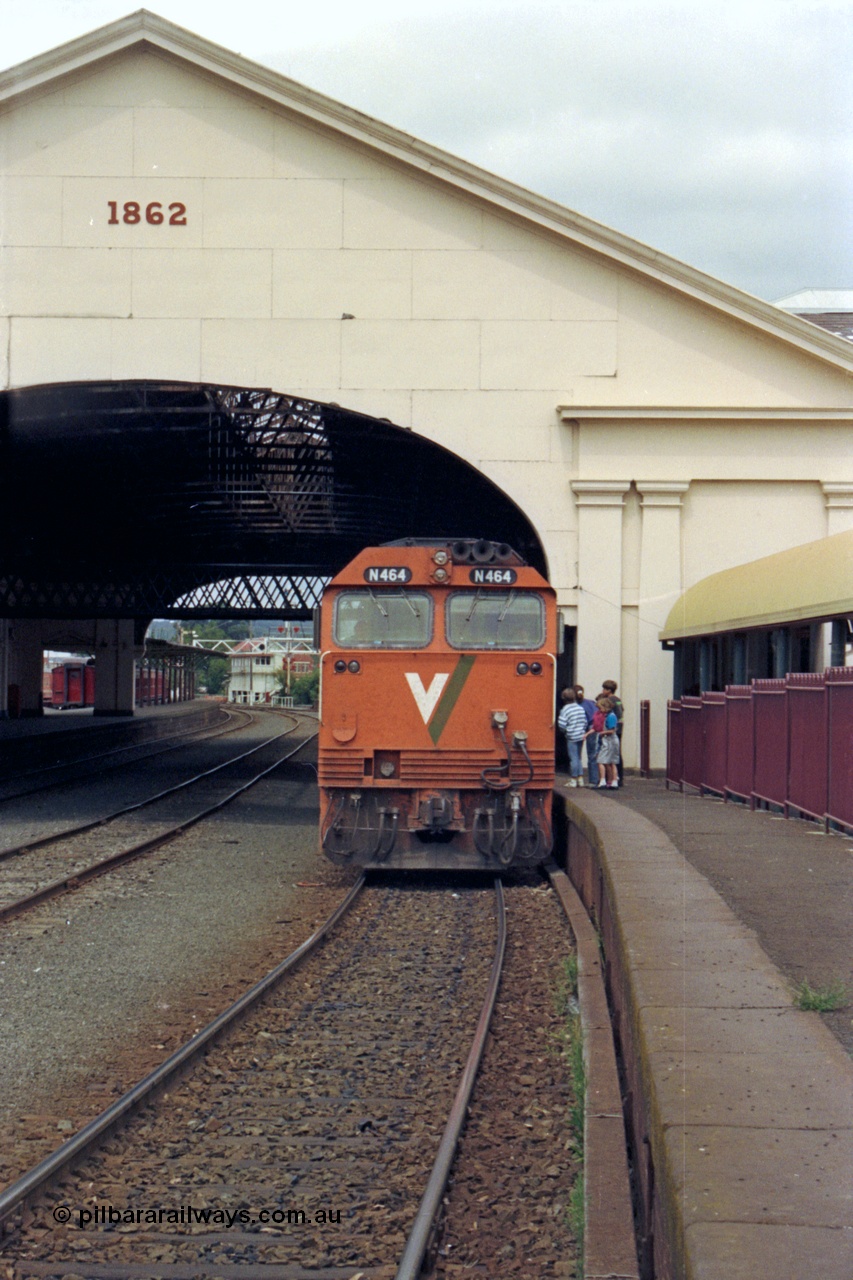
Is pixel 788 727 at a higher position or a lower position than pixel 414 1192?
higher

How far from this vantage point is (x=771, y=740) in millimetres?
14156

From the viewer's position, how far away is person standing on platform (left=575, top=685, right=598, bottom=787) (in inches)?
750

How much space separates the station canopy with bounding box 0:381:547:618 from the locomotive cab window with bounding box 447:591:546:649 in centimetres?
759

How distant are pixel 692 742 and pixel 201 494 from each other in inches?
594

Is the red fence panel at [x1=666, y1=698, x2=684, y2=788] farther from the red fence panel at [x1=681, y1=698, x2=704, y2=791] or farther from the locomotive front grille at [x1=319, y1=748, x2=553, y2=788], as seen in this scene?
the locomotive front grille at [x1=319, y1=748, x2=553, y2=788]

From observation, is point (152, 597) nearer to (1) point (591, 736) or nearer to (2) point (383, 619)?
(1) point (591, 736)

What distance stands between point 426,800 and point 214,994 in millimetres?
4742

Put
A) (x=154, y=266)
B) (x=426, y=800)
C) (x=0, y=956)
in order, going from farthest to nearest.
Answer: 1. (x=154, y=266)
2. (x=426, y=800)
3. (x=0, y=956)

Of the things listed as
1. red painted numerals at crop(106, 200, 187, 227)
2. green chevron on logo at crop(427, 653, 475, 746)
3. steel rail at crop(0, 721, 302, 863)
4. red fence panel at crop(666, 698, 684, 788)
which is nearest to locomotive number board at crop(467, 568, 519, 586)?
green chevron on logo at crop(427, 653, 475, 746)

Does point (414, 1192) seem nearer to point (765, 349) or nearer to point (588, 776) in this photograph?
point (588, 776)

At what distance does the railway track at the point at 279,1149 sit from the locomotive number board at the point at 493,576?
206 inches

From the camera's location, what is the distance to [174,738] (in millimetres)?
48781

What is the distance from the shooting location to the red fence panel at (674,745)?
1952 centimetres

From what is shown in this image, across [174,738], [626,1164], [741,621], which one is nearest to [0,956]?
[626,1164]
